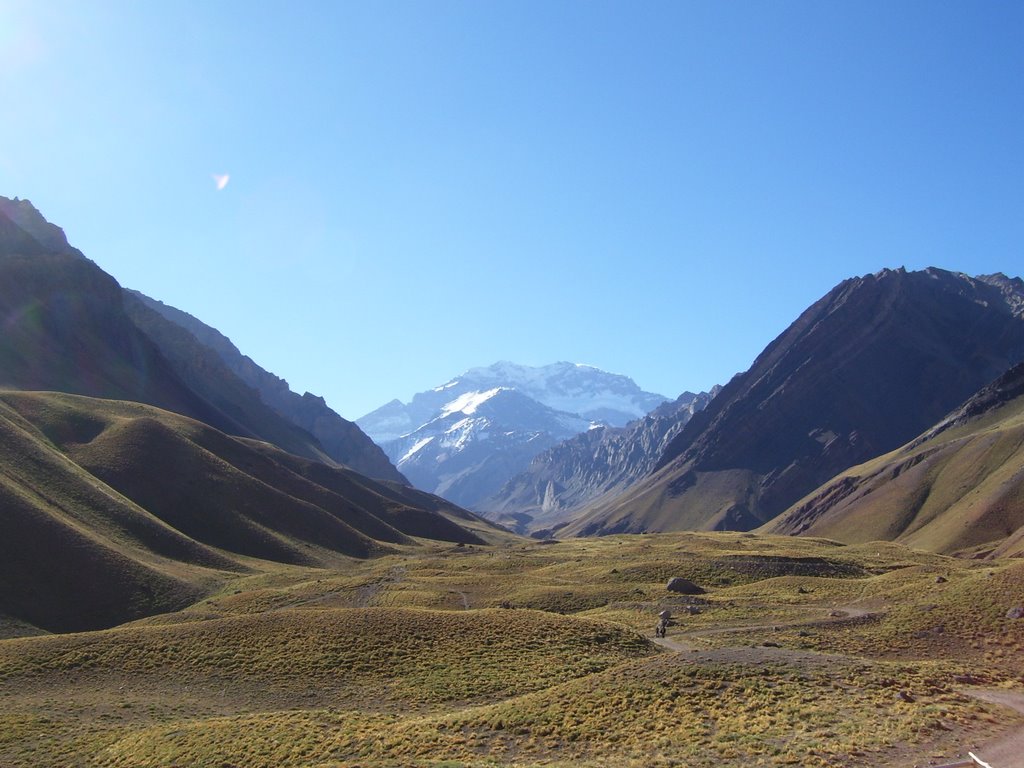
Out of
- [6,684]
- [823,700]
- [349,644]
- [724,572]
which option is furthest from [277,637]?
[724,572]

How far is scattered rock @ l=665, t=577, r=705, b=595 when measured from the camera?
72000 mm

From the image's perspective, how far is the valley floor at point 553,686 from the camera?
28.8 m

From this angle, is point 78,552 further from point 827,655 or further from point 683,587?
point 827,655

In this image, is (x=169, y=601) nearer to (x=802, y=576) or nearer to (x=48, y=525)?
(x=48, y=525)

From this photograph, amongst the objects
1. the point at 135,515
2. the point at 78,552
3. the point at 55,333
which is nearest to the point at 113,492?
the point at 135,515

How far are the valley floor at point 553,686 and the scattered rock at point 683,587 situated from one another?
5.39 m

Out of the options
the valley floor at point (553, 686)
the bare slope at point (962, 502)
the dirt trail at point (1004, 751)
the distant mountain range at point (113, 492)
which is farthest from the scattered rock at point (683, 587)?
the bare slope at point (962, 502)

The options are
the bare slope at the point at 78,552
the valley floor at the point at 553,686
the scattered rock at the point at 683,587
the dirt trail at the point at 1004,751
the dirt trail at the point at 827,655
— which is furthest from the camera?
the bare slope at the point at 78,552

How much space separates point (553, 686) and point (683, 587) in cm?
3775

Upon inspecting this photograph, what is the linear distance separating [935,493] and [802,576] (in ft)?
439

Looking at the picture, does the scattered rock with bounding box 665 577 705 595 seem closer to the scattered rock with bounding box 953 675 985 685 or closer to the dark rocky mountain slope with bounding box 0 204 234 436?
the scattered rock with bounding box 953 675 985 685

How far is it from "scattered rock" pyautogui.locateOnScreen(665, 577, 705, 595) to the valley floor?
539cm

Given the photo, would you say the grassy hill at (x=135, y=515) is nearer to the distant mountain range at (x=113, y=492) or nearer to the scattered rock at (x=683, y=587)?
the distant mountain range at (x=113, y=492)

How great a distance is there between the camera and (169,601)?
79.0 meters
